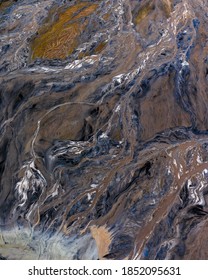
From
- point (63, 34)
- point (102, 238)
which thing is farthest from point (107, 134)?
point (63, 34)

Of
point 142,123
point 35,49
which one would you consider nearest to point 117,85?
point 142,123

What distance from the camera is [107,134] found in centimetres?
791

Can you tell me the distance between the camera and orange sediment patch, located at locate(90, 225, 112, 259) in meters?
6.28

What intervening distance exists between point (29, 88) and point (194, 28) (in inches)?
217

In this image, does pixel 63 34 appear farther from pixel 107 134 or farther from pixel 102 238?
pixel 102 238

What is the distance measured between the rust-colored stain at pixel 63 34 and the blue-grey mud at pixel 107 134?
1.4 inches

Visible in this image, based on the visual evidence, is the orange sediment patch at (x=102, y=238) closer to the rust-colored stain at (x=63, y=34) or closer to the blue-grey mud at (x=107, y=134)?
the blue-grey mud at (x=107, y=134)

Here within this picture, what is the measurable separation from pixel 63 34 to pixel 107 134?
14.1ft

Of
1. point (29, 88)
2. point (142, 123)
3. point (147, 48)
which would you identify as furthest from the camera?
point (147, 48)

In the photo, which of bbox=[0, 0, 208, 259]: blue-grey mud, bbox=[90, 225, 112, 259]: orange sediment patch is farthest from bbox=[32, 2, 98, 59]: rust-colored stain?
bbox=[90, 225, 112, 259]: orange sediment patch

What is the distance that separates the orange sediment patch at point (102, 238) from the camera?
6277 millimetres

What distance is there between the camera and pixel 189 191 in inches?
276

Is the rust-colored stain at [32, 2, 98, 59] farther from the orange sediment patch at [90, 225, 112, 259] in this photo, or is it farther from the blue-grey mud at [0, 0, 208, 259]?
the orange sediment patch at [90, 225, 112, 259]

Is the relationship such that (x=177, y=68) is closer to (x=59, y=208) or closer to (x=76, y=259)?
(x=59, y=208)
